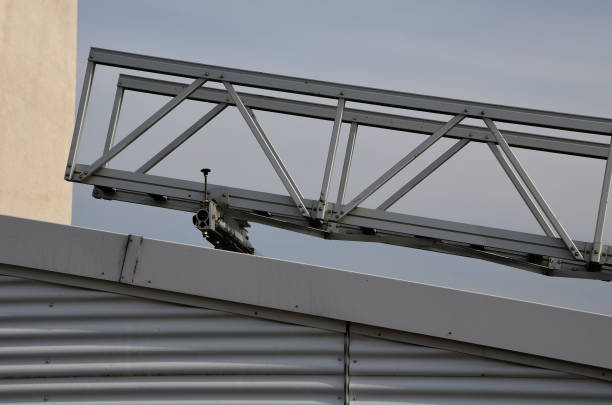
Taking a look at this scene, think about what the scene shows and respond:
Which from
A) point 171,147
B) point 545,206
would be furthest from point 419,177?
point 171,147

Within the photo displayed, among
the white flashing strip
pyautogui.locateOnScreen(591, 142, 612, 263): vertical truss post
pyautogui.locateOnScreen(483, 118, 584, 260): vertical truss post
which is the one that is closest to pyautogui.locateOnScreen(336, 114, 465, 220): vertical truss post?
pyautogui.locateOnScreen(483, 118, 584, 260): vertical truss post

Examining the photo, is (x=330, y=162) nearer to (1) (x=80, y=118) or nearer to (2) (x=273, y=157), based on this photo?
(2) (x=273, y=157)

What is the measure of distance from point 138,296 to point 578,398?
275 cm

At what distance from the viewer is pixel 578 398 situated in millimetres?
4934

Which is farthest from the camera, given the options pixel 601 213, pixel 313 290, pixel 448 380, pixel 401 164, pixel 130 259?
pixel 401 164

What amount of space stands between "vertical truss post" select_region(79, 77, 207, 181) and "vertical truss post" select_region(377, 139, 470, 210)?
2.20 meters

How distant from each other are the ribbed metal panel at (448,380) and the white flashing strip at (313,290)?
0.15 metres

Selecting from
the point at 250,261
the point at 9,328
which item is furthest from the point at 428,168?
the point at 9,328

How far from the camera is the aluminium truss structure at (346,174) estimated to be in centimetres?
786

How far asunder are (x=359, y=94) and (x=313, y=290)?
325 centimetres

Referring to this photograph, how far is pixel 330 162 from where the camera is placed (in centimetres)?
798

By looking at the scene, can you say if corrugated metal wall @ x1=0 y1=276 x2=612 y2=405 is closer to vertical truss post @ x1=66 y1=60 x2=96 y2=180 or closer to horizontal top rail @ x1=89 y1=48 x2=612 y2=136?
vertical truss post @ x1=66 y1=60 x2=96 y2=180

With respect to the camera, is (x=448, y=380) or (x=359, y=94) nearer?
(x=448, y=380)

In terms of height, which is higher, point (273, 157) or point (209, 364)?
point (273, 157)
